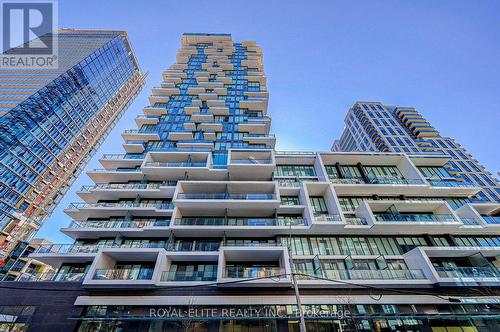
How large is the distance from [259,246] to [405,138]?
62.5 meters

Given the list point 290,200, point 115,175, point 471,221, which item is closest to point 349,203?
point 290,200

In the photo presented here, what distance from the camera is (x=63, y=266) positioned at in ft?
69.8

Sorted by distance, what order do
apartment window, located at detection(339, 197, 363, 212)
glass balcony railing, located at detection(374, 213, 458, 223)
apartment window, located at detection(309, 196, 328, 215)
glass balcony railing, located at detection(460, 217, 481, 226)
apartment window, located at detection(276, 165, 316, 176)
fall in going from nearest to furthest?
glass balcony railing, located at detection(374, 213, 458, 223) → glass balcony railing, located at detection(460, 217, 481, 226) → apartment window, located at detection(309, 196, 328, 215) → apartment window, located at detection(339, 197, 363, 212) → apartment window, located at detection(276, 165, 316, 176)

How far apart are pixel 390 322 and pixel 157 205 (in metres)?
24.5

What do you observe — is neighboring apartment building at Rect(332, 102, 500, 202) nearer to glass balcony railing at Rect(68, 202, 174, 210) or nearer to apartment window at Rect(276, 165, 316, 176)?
apartment window at Rect(276, 165, 316, 176)

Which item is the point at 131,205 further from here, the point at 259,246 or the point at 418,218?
the point at 418,218

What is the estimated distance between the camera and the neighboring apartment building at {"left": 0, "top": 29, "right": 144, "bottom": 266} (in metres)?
52.7

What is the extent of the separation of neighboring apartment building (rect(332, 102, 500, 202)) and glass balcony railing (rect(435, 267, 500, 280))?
3360cm

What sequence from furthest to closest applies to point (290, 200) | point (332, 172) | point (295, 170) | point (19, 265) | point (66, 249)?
point (19, 265)
point (295, 170)
point (332, 172)
point (290, 200)
point (66, 249)

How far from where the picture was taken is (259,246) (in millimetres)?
20328

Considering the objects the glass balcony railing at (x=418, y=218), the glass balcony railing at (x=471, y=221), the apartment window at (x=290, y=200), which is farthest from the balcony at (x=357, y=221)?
the glass balcony railing at (x=471, y=221)

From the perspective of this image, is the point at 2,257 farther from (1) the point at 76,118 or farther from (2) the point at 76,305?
(2) the point at 76,305

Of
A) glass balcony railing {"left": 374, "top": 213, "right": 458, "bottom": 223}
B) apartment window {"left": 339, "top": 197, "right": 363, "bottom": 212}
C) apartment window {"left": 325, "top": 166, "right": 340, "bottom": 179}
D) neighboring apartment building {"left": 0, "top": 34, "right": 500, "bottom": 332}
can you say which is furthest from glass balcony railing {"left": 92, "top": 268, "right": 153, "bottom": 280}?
apartment window {"left": 325, "top": 166, "right": 340, "bottom": 179}
